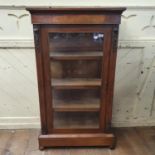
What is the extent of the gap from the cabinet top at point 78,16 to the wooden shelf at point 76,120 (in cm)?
77

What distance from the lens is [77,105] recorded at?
1753mm

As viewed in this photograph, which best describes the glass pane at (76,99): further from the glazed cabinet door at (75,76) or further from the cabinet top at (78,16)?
the cabinet top at (78,16)

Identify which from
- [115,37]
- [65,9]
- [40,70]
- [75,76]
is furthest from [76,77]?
[65,9]

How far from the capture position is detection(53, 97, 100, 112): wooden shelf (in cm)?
173

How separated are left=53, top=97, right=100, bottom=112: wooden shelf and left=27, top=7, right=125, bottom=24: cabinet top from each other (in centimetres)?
66

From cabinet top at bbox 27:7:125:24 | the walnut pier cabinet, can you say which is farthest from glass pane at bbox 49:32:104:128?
cabinet top at bbox 27:7:125:24

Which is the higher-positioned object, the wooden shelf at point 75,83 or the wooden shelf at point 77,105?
the wooden shelf at point 75,83

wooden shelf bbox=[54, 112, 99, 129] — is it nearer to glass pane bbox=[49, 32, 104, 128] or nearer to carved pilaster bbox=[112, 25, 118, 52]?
glass pane bbox=[49, 32, 104, 128]

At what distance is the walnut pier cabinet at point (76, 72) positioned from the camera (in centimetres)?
142

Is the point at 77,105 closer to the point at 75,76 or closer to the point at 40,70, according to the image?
the point at 75,76

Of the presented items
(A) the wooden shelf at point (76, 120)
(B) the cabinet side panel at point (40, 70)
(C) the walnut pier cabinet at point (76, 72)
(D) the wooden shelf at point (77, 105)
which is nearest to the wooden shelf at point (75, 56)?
(C) the walnut pier cabinet at point (76, 72)

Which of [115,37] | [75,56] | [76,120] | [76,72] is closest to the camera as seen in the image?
[115,37]

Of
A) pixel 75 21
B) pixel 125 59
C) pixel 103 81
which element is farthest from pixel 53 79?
pixel 125 59

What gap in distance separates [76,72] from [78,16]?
473 millimetres
